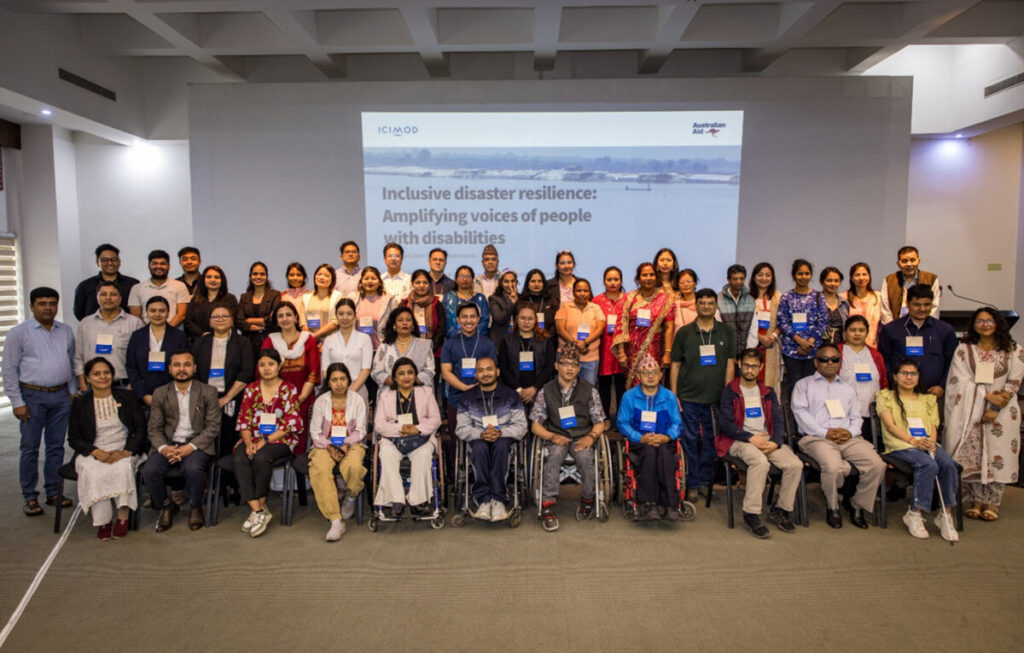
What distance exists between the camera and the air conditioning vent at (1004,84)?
22.2 ft

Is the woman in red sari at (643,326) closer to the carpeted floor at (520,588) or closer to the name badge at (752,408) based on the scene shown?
the name badge at (752,408)

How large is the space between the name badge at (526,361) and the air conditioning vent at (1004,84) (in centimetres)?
687

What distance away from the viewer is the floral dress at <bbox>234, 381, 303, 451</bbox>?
3.82 m

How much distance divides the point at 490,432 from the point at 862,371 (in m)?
2.52

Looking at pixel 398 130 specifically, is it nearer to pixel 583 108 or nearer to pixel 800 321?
pixel 583 108

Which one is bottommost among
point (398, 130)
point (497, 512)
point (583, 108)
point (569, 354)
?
point (497, 512)

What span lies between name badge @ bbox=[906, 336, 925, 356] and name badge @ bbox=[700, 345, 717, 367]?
133 cm

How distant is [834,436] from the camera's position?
3777mm

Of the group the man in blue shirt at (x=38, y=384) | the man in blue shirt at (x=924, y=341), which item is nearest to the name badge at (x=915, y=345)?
the man in blue shirt at (x=924, y=341)

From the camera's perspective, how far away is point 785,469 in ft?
11.9

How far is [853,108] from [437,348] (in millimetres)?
5609

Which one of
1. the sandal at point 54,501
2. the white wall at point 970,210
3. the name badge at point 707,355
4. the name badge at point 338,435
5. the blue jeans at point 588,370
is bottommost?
the sandal at point 54,501

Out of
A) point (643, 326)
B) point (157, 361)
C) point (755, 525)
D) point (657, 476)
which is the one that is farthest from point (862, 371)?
point (157, 361)

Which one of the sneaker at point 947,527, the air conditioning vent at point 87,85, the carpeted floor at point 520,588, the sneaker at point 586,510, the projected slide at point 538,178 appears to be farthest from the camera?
the projected slide at point 538,178
